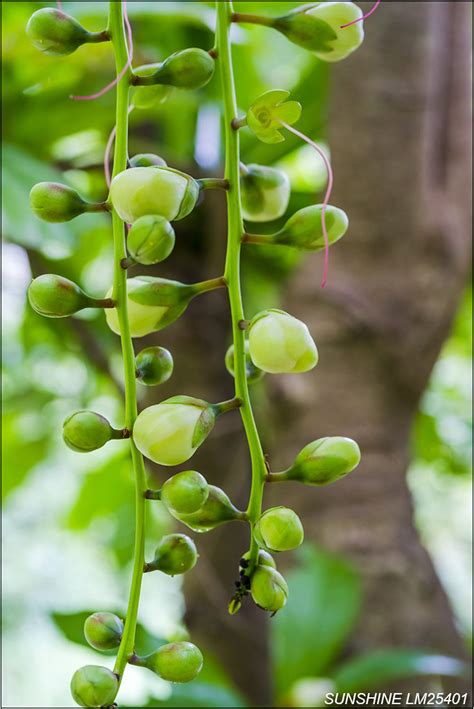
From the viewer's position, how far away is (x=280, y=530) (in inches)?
10.2

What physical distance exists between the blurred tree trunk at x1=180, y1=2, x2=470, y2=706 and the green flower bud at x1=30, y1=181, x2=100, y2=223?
51 centimetres

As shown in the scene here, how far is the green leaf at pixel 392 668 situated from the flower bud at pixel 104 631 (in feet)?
1.35

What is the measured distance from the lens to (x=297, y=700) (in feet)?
2.26

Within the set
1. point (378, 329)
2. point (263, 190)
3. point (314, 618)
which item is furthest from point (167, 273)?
point (263, 190)

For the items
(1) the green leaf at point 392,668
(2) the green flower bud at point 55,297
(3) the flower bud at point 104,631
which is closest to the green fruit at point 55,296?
(2) the green flower bud at point 55,297

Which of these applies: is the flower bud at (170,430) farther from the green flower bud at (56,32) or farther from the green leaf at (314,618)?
the green leaf at (314,618)

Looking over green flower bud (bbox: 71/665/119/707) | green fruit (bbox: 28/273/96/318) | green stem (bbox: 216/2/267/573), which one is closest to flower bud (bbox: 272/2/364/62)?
green stem (bbox: 216/2/267/573)

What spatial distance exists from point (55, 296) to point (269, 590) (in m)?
0.13

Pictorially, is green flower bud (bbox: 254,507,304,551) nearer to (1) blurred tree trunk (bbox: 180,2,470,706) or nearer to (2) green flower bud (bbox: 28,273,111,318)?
(2) green flower bud (bbox: 28,273,111,318)

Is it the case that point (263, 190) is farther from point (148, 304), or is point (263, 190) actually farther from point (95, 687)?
point (95, 687)

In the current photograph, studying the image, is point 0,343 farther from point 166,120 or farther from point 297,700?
point 297,700

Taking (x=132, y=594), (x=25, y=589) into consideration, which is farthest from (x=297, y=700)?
(x=25, y=589)

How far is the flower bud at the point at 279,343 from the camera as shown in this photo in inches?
10.7

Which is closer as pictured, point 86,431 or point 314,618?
point 86,431
